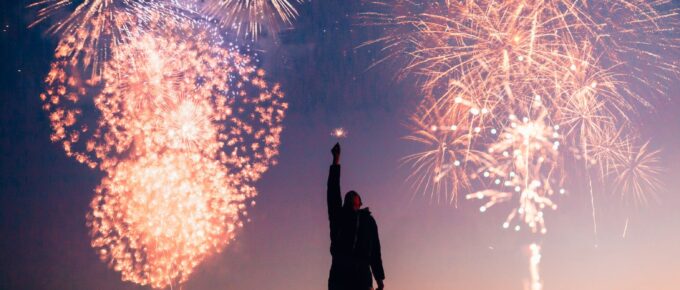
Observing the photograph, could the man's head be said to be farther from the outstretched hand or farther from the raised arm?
the outstretched hand

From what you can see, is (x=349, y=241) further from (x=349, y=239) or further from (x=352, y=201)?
(x=352, y=201)

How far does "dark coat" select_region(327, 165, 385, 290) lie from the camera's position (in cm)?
579

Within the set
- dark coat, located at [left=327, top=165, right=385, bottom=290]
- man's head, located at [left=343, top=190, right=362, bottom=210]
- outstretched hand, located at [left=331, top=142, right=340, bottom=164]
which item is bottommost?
dark coat, located at [left=327, top=165, right=385, bottom=290]

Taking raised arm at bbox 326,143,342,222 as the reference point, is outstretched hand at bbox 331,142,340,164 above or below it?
above

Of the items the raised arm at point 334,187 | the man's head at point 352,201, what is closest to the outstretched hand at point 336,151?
the raised arm at point 334,187

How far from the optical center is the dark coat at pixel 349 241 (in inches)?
228

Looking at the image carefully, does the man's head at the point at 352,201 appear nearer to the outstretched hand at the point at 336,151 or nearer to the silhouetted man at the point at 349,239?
the silhouetted man at the point at 349,239

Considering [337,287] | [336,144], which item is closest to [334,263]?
[337,287]

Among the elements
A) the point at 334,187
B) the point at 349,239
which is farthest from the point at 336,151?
the point at 349,239

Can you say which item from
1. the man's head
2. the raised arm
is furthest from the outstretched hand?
the man's head

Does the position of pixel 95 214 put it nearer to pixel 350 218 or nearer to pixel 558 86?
pixel 558 86

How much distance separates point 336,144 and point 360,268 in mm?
1096

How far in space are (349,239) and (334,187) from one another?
0.49 m

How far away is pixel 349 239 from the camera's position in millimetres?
5930
